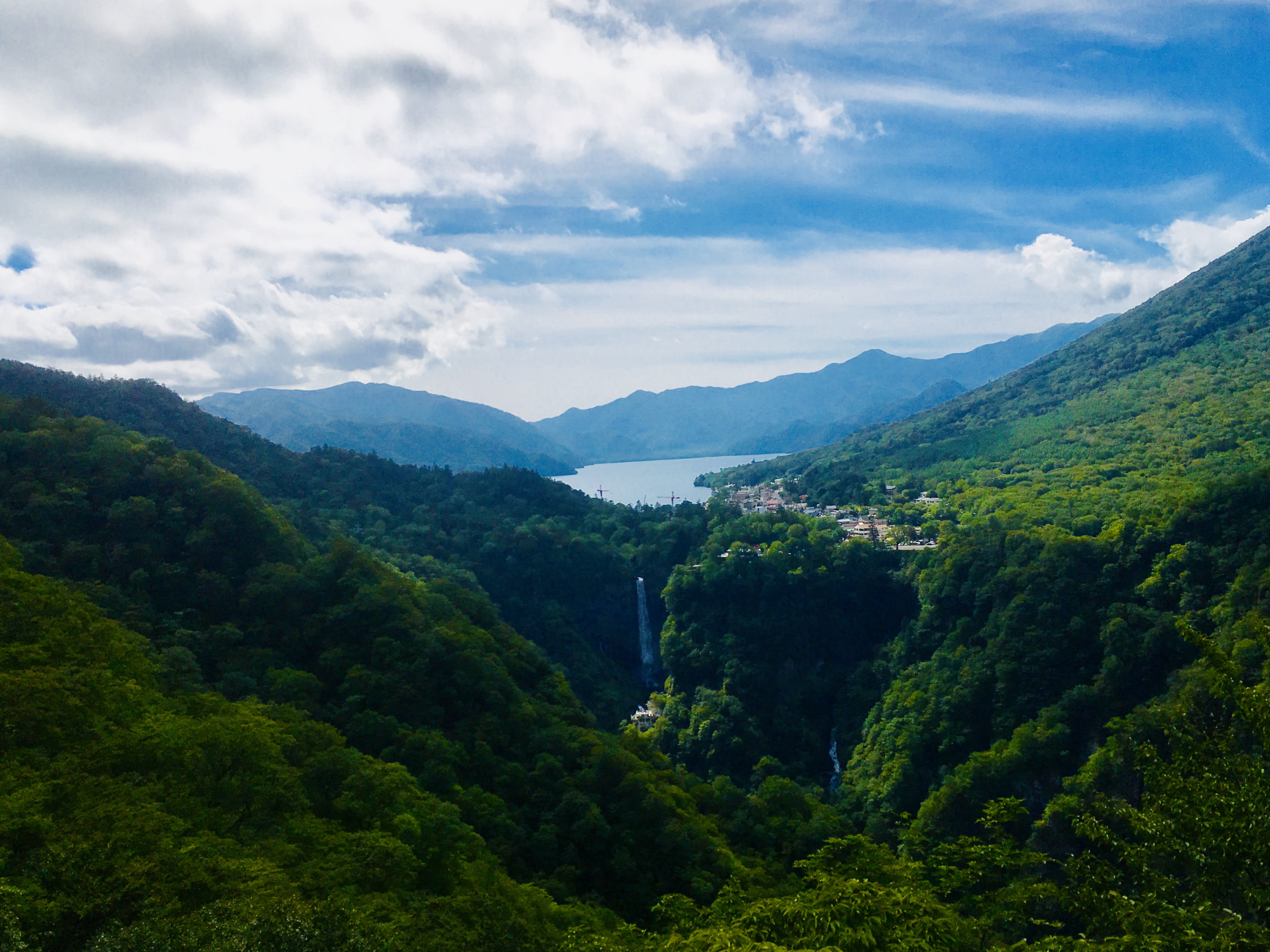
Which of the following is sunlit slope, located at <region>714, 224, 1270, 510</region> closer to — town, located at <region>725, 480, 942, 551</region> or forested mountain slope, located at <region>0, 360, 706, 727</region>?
town, located at <region>725, 480, 942, 551</region>

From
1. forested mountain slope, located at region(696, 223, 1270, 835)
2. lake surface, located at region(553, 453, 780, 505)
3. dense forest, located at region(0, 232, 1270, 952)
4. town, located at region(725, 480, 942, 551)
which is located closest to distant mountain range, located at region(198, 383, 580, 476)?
lake surface, located at region(553, 453, 780, 505)

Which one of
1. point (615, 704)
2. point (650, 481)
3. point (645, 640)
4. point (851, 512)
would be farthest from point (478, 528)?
point (650, 481)

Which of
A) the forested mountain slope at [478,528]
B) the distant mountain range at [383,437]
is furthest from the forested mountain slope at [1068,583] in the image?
the distant mountain range at [383,437]

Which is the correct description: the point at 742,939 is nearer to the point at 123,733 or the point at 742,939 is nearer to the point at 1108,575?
the point at 123,733

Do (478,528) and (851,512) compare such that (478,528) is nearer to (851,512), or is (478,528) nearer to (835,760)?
(835,760)

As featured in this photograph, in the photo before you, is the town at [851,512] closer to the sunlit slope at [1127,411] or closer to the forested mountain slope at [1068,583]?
the forested mountain slope at [1068,583]

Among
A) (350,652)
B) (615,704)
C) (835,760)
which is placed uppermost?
(350,652)

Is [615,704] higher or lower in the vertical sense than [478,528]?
lower
